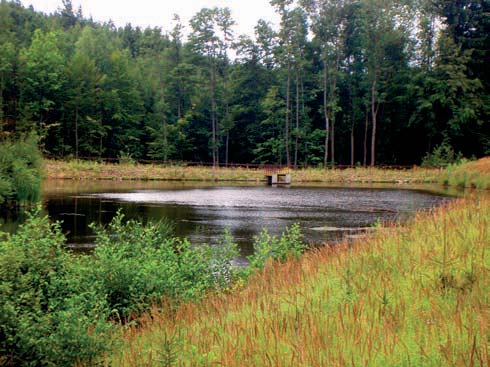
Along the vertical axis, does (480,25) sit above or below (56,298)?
above

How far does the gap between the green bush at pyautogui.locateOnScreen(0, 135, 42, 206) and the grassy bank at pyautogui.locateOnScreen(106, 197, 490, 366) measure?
714 inches

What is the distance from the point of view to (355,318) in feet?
15.9

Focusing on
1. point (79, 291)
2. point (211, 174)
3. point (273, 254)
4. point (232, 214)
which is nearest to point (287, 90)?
point (211, 174)

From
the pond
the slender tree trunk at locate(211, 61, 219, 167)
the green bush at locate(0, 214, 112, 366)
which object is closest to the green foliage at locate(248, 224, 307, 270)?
the pond

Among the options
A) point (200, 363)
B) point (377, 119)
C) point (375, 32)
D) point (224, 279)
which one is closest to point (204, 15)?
point (375, 32)

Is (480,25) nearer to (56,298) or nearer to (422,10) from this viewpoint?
(422,10)

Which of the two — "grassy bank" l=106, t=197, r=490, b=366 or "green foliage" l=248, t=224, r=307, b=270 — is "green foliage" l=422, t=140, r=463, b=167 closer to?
"green foliage" l=248, t=224, r=307, b=270

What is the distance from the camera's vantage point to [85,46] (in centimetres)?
8475

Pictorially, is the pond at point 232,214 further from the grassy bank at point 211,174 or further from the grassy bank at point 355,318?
the grassy bank at point 211,174

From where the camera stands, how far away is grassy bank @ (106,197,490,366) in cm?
412

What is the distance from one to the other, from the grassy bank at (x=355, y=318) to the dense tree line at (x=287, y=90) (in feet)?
194

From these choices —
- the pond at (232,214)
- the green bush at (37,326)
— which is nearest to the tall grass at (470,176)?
the pond at (232,214)

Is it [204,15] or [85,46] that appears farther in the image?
[85,46]

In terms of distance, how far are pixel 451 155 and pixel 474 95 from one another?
11.1m
